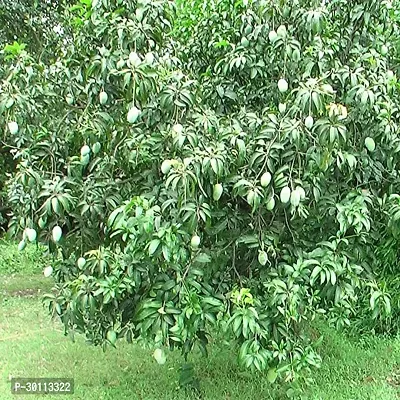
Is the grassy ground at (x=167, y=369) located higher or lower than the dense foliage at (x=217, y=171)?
lower

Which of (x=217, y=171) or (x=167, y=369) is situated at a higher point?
(x=217, y=171)

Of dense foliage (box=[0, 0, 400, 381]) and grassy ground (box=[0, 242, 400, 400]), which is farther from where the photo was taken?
grassy ground (box=[0, 242, 400, 400])

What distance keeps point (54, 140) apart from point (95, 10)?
0.61m

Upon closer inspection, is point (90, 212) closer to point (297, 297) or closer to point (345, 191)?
point (297, 297)

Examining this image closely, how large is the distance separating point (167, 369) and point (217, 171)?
74.8 inches

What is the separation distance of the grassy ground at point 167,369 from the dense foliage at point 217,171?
0.78m

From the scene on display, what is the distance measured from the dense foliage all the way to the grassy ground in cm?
78

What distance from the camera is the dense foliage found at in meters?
2.07

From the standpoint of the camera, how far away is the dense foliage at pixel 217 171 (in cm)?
207

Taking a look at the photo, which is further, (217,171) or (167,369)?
(167,369)

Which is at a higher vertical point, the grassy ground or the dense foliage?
the dense foliage

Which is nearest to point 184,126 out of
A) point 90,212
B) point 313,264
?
point 90,212

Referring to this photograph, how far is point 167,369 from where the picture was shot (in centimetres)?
348

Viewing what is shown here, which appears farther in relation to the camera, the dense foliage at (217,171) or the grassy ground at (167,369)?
the grassy ground at (167,369)
